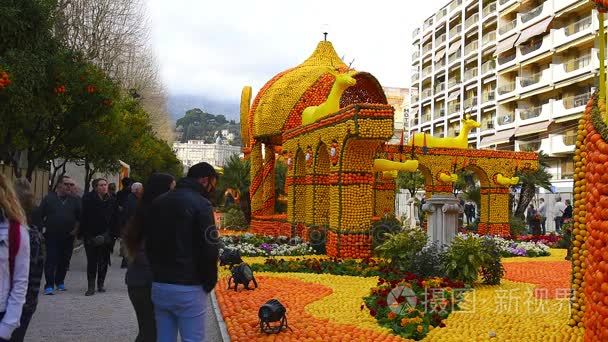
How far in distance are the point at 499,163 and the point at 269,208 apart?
8.31 metres

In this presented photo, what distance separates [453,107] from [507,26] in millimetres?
11290

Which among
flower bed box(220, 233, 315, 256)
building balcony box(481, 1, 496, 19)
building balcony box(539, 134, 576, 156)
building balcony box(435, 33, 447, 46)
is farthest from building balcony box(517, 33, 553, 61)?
flower bed box(220, 233, 315, 256)

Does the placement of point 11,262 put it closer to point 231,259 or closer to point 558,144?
point 231,259

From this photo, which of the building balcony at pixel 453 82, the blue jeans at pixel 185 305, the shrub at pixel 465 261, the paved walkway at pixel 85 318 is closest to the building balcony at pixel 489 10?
the building balcony at pixel 453 82

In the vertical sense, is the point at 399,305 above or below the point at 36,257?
below

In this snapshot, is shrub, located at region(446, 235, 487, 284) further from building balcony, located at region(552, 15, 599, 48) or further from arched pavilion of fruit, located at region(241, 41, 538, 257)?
building balcony, located at region(552, 15, 599, 48)

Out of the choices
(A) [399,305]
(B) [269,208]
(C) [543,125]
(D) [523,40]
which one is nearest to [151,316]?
(A) [399,305]

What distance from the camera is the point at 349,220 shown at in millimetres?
14781

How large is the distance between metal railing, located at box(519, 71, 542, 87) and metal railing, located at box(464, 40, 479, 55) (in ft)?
30.7

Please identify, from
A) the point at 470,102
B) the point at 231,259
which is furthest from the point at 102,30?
the point at 470,102

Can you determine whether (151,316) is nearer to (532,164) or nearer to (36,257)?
(36,257)

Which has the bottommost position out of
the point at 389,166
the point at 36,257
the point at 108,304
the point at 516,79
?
the point at 108,304

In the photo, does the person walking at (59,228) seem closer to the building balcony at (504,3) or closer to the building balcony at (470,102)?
the building balcony at (504,3)

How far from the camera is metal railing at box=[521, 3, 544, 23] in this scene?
41375mm
